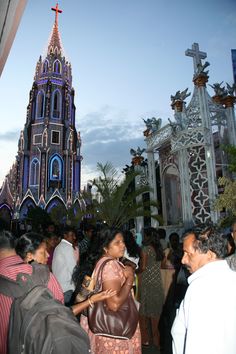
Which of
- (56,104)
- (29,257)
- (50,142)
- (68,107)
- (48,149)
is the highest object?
(56,104)

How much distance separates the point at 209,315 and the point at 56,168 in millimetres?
35246

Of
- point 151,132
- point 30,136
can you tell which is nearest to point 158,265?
point 151,132

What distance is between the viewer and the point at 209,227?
192 cm

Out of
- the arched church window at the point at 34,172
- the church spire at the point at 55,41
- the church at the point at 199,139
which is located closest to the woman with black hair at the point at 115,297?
the church at the point at 199,139

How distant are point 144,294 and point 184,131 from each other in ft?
25.7

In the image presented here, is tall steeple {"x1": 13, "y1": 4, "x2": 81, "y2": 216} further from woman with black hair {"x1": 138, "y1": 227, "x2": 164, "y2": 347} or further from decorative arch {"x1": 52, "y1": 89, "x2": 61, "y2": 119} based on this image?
woman with black hair {"x1": 138, "y1": 227, "x2": 164, "y2": 347}

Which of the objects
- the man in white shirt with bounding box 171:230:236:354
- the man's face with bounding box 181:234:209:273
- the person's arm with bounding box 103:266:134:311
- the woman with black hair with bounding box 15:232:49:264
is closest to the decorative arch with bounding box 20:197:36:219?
the woman with black hair with bounding box 15:232:49:264

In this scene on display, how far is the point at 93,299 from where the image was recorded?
2.00 metres

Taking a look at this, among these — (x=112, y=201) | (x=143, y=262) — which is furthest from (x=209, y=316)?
(x=112, y=201)

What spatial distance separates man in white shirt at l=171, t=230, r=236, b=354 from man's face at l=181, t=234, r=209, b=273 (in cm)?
22

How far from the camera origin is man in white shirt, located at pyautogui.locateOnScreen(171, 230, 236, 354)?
4.42ft

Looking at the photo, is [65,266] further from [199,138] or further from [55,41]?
[55,41]

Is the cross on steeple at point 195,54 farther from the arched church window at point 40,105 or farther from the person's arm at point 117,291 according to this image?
the arched church window at point 40,105

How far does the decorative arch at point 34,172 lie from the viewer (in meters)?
34.1
